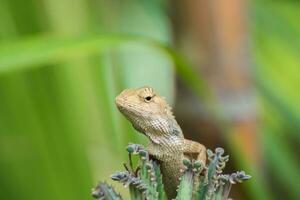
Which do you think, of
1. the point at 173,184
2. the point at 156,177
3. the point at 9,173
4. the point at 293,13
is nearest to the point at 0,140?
the point at 9,173

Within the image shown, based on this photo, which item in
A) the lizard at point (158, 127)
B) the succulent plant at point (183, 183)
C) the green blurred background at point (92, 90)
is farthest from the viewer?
the green blurred background at point (92, 90)

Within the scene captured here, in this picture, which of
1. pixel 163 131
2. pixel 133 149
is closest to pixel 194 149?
pixel 163 131

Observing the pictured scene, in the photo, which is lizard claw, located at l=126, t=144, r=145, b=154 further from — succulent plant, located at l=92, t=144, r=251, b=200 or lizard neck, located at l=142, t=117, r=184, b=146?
lizard neck, located at l=142, t=117, r=184, b=146

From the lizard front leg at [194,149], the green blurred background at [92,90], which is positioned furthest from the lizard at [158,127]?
the green blurred background at [92,90]

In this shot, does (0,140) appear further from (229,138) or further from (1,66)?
(229,138)

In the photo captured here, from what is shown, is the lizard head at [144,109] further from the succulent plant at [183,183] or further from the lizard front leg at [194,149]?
the succulent plant at [183,183]

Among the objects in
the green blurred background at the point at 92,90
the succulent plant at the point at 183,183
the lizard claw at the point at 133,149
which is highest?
the lizard claw at the point at 133,149

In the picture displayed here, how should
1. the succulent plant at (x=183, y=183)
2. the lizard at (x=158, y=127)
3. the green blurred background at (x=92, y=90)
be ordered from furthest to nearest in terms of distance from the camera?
the green blurred background at (x=92, y=90) → the lizard at (x=158, y=127) → the succulent plant at (x=183, y=183)
